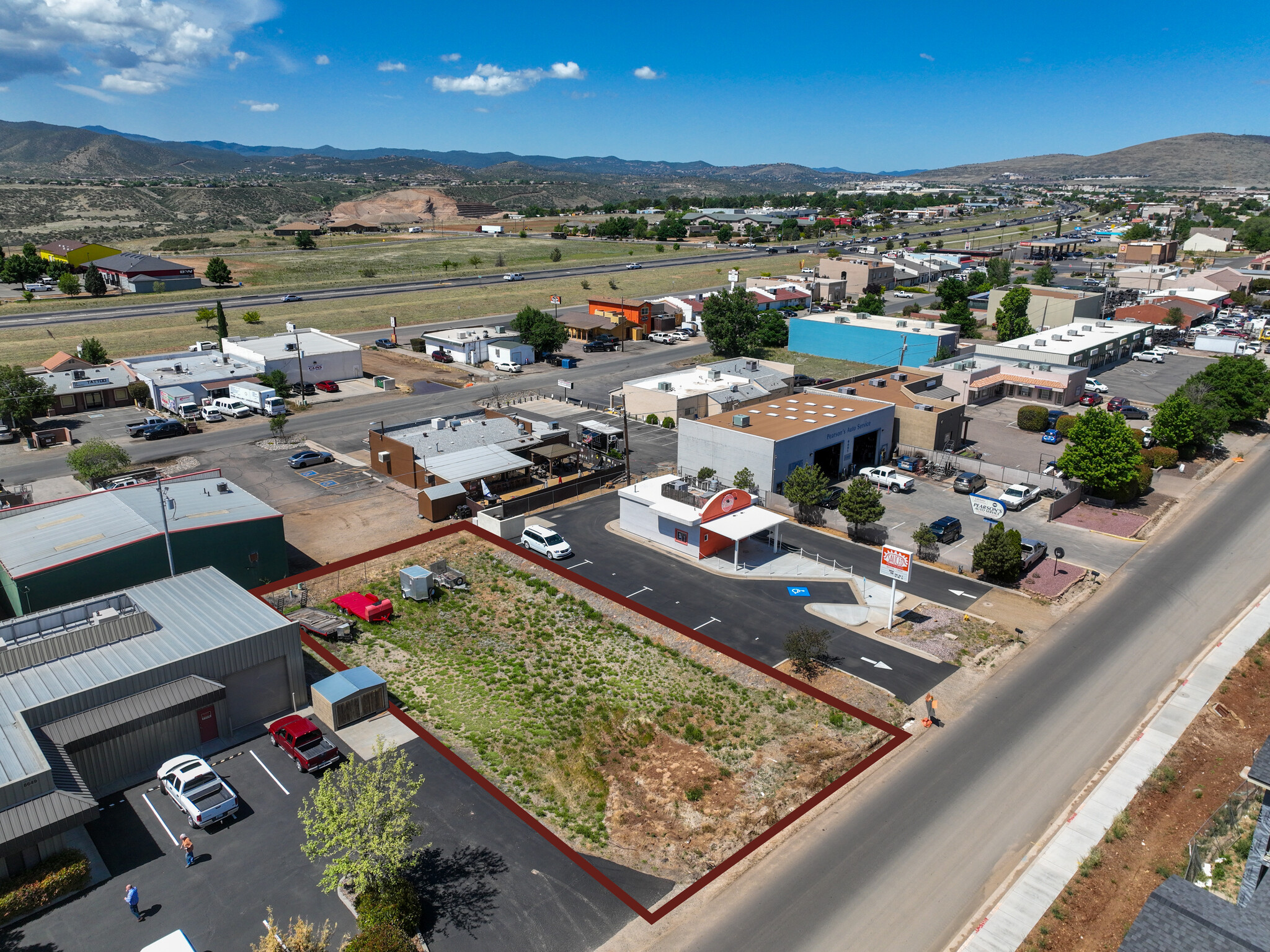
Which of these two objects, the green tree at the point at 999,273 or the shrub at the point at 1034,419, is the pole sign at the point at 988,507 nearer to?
the shrub at the point at 1034,419

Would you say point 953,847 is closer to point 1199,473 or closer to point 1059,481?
point 1059,481

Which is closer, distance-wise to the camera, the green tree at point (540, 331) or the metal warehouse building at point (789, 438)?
the metal warehouse building at point (789, 438)

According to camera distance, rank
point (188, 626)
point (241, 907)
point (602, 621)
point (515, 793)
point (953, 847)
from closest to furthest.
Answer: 1. point (241, 907)
2. point (953, 847)
3. point (515, 793)
4. point (188, 626)
5. point (602, 621)

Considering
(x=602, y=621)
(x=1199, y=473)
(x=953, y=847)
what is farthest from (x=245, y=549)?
(x=1199, y=473)

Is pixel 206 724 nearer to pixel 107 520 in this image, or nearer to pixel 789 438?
pixel 107 520

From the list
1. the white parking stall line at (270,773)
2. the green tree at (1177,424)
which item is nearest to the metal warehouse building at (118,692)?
the white parking stall line at (270,773)

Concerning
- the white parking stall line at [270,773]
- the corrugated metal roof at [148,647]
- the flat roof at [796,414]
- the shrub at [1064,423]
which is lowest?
the white parking stall line at [270,773]
